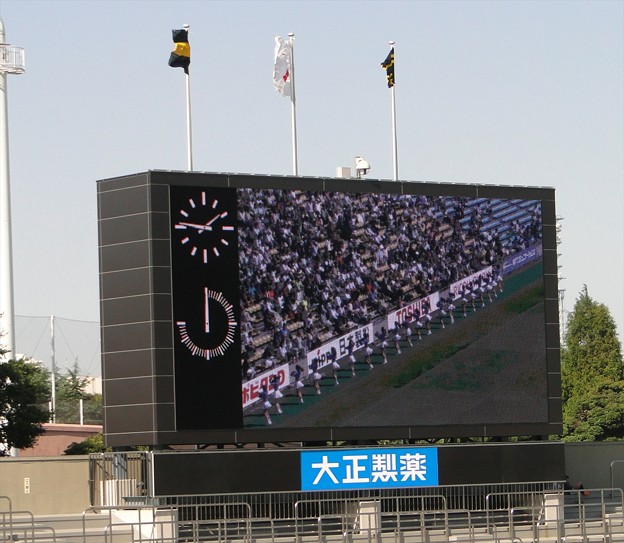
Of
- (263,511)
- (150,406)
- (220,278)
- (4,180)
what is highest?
(4,180)

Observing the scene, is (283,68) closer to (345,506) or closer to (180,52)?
(180,52)

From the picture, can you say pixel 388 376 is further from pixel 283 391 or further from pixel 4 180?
pixel 4 180

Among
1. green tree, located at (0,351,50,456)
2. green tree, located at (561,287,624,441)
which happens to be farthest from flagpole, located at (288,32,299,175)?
green tree, located at (561,287,624,441)

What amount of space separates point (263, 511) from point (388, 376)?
4072 mm

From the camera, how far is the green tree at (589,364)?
2601 inches

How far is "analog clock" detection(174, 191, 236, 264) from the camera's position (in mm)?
31469

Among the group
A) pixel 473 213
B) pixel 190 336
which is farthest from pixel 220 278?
pixel 473 213

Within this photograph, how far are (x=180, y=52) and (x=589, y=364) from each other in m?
43.4

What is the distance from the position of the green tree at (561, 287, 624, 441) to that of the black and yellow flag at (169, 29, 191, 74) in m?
36.7

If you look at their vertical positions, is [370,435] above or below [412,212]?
below

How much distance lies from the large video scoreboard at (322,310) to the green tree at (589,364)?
31704mm

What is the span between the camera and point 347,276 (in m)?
32.8

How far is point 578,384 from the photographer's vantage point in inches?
2832

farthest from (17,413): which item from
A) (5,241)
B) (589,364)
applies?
(589,364)
